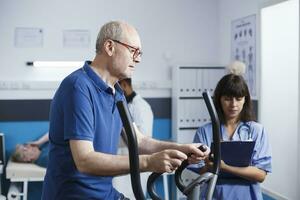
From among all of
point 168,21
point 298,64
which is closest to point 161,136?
point 168,21

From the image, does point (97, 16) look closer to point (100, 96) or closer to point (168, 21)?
point (168, 21)

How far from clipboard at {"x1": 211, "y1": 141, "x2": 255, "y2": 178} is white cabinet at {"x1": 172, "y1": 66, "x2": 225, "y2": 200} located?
2.15 metres

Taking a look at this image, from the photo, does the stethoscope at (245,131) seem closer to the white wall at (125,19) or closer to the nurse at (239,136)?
the nurse at (239,136)

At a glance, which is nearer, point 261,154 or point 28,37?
point 261,154

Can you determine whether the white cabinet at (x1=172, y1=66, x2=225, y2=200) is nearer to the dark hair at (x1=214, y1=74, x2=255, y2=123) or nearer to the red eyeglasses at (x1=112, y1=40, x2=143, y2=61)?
the dark hair at (x1=214, y1=74, x2=255, y2=123)

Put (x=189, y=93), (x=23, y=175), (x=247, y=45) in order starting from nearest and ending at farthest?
(x=23, y=175), (x=247, y=45), (x=189, y=93)

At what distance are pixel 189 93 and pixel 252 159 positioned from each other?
6.86ft

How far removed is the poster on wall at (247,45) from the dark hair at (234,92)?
1.33 metres

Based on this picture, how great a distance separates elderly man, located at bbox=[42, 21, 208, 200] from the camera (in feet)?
4.75

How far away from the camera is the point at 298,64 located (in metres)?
2.94

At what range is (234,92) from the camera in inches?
89.4

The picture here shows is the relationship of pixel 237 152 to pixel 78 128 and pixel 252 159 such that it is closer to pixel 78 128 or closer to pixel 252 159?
pixel 252 159

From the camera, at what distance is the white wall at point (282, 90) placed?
3.14 m

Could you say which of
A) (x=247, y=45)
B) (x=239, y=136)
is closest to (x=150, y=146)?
(x=239, y=136)
